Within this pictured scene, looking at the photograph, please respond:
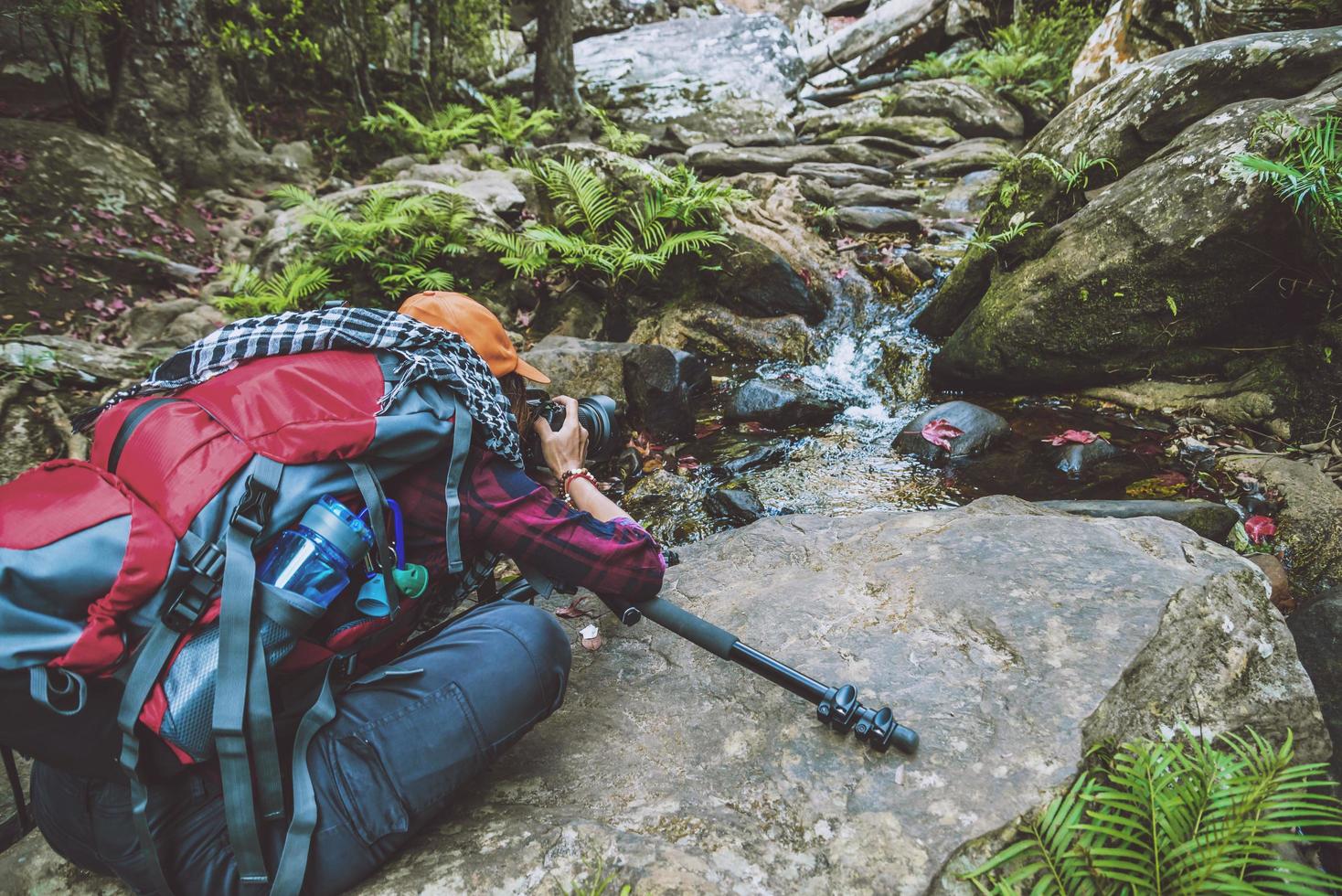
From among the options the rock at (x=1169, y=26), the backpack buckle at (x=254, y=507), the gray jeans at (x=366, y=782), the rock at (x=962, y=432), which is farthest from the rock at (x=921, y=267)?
the backpack buckle at (x=254, y=507)

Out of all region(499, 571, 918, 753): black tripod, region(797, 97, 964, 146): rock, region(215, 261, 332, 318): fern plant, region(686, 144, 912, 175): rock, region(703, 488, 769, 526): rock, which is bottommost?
region(703, 488, 769, 526): rock

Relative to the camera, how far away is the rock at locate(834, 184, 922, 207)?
8742 millimetres

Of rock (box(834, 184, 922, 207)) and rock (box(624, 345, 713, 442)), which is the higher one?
rock (box(834, 184, 922, 207))

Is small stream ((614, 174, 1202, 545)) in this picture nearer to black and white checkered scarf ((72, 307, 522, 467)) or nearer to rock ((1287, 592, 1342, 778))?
rock ((1287, 592, 1342, 778))

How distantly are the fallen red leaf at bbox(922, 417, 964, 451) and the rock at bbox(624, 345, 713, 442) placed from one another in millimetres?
1821

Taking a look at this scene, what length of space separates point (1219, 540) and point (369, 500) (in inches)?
162

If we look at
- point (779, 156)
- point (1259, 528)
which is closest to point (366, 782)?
point (1259, 528)

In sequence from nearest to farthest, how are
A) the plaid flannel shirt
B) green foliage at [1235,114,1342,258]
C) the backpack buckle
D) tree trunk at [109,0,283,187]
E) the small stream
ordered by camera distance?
the backpack buckle < the plaid flannel shirt < green foliage at [1235,114,1342,258] < the small stream < tree trunk at [109,0,283,187]

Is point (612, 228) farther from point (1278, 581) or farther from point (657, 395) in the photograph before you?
point (1278, 581)

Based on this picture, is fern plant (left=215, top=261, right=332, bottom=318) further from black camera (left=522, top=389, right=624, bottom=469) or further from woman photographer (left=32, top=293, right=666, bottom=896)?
woman photographer (left=32, top=293, right=666, bottom=896)

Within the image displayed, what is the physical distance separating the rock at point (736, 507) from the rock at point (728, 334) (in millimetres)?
2503

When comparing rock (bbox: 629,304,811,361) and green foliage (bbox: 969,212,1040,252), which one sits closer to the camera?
green foliage (bbox: 969,212,1040,252)

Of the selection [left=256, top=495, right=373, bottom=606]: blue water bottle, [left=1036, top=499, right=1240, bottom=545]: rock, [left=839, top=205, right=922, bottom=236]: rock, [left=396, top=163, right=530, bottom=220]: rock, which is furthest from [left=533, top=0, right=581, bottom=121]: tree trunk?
[left=256, top=495, right=373, bottom=606]: blue water bottle

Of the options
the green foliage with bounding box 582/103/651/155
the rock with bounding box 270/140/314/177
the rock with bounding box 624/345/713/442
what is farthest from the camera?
the green foliage with bounding box 582/103/651/155
